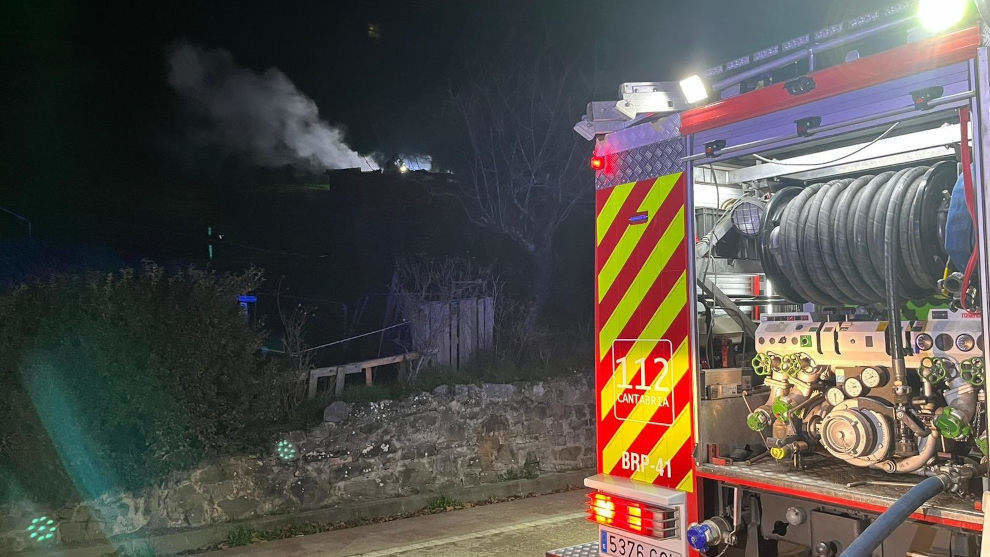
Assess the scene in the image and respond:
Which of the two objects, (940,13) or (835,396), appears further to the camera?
(835,396)

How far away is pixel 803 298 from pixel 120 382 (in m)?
5.27

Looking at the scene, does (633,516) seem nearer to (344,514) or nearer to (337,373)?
(344,514)

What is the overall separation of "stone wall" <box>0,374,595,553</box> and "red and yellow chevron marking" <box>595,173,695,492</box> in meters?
4.11

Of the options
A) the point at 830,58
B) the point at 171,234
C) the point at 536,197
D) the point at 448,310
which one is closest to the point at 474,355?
the point at 448,310

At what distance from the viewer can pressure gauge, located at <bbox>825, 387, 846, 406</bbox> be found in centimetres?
333

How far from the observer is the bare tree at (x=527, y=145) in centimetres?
1480

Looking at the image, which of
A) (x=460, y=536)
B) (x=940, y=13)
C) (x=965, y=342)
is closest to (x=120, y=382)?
(x=460, y=536)

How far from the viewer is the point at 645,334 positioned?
3625mm

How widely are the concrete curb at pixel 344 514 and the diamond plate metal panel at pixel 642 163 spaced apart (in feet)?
15.4

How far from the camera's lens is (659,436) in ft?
11.7

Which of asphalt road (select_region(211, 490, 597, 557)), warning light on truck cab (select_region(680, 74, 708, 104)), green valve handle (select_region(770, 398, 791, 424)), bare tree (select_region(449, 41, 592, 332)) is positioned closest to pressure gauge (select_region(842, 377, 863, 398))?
green valve handle (select_region(770, 398, 791, 424))

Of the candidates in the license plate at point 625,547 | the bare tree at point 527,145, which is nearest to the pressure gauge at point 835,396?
the license plate at point 625,547

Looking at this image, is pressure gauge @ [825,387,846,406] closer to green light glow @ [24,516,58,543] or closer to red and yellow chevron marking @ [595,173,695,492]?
red and yellow chevron marking @ [595,173,695,492]

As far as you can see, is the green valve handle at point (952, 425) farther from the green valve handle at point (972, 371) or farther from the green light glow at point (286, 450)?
the green light glow at point (286, 450)
